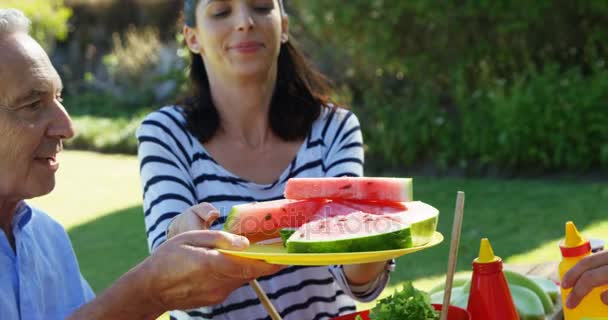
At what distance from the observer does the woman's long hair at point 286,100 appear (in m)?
3.36

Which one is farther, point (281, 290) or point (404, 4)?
point (404, 4)

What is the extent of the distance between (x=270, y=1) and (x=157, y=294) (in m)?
1.41

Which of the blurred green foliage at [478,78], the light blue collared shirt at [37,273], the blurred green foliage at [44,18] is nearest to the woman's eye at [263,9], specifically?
the light blue collared shirt at [37,273]

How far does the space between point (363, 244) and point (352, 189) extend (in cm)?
37

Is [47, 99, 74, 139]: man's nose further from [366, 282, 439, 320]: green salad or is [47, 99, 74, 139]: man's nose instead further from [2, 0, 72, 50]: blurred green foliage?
[2, 0, 72, 50]: blurred green foliage

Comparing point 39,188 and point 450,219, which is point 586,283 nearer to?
point 39,188

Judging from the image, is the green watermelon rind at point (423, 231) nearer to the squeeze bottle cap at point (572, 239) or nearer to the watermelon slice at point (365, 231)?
the watermelon slice at point (365, 231)

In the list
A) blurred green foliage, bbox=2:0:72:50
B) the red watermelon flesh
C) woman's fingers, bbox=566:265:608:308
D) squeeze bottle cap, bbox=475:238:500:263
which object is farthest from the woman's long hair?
blurred green foliage, bbox=2:0:72:50

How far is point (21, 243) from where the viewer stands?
8.54ft

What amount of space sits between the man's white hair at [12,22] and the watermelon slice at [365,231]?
0.97 m

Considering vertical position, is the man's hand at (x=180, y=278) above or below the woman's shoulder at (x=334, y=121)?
below

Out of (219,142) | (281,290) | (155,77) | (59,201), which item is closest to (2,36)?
(219,142)

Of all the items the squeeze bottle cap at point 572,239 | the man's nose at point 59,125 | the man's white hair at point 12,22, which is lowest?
the squeeze bottle cap at point 572,239

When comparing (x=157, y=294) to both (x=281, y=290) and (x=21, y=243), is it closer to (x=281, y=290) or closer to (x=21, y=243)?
(x=21, y=243)
